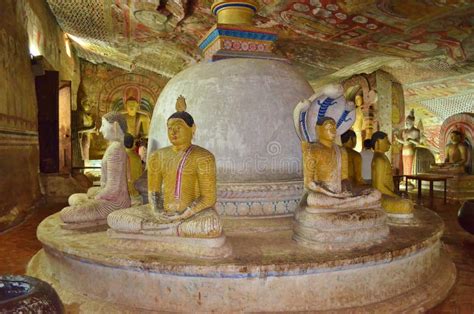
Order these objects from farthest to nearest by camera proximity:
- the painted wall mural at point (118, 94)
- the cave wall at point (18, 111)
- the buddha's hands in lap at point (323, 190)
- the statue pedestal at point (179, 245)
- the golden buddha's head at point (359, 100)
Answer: the painted wall mural at point (118, 94) < the golden buddha's head at point (359, 100) < the cave wall at point (18, 111) < the buddha's hands in lap at point (323, 190) < the statue pedestal at point (179, 245)

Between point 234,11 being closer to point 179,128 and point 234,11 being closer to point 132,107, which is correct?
point 179,128

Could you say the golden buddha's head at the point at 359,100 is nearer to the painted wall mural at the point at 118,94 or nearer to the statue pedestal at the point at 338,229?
the painted wall mural at the point at 118,94

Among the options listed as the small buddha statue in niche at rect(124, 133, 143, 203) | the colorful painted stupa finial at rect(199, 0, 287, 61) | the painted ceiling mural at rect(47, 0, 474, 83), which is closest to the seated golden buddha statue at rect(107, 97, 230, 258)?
the small buddha statue in niche at rect(124, 133, 143, 203)

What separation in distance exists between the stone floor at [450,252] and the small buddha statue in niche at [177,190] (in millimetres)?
1671

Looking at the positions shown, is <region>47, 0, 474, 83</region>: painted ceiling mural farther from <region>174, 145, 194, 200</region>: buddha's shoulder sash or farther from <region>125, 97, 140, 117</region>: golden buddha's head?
<region>174, 145, 194, 200</region>: buddha's shoulder sash

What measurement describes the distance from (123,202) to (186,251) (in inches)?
61.1

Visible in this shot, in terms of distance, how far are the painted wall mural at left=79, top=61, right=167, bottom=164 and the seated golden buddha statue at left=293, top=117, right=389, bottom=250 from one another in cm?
1414

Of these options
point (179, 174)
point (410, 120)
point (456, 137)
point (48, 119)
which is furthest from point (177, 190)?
point (410, 120)

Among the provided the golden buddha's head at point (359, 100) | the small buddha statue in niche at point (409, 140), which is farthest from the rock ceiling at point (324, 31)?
the small buddha statue in niche at point (409, 140)

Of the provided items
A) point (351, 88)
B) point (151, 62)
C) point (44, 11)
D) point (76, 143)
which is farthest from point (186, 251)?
point (151, 62)

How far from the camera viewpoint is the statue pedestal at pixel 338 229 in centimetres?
324

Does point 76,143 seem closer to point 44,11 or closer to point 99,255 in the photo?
point 44,11

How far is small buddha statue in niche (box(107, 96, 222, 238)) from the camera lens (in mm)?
3225

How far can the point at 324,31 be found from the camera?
986cm
